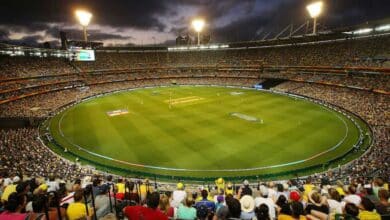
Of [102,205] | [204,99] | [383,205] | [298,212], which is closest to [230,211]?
[298,212]

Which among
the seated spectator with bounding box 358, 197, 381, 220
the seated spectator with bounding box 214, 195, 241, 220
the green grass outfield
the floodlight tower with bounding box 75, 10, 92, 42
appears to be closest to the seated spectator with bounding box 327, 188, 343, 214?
the seated spectator with bounding box 358, 197, 381, 220

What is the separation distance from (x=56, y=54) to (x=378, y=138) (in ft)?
275

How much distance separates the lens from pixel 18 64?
199 feet

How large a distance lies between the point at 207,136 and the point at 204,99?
986 inches

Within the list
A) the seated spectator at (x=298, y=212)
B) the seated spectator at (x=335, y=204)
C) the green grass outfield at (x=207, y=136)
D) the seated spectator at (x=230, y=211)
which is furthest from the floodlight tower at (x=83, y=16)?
the seated spectator at (x=298, y=212)

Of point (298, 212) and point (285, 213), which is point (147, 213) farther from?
point (298, 212)

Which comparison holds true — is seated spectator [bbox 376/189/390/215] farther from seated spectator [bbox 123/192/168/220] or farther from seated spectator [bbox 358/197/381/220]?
seated spectator [bbox 123/192/168/220]

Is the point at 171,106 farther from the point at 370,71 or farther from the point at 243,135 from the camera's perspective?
the point at 370,71

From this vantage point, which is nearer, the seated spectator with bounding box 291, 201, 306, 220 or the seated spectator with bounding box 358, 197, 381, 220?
the seated spectator with bounding box 358, 197, 381, 220

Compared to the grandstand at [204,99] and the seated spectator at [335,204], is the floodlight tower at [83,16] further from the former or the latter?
the seated spectator at [335,204]

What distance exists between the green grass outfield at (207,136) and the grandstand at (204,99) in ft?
4.26

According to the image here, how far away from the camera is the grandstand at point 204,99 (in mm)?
11195

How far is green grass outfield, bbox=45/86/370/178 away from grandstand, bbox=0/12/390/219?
51.1 inches

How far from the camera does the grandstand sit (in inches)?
441
